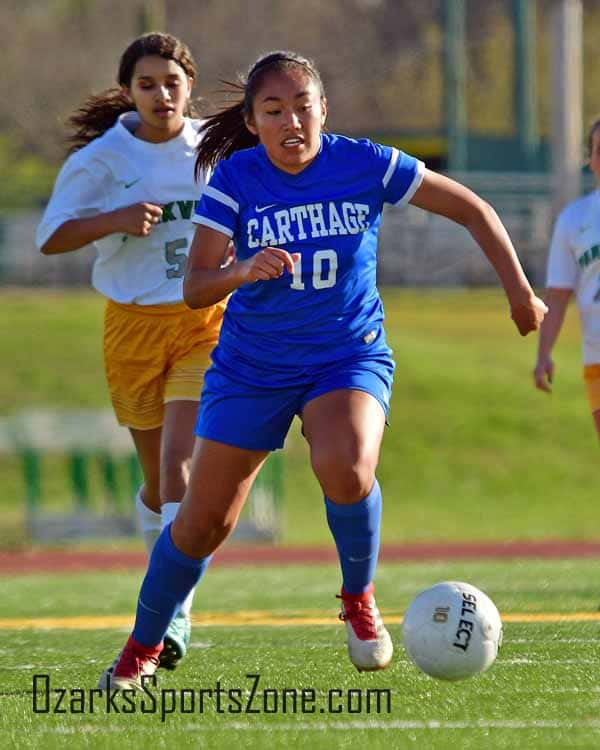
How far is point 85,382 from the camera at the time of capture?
2311cm

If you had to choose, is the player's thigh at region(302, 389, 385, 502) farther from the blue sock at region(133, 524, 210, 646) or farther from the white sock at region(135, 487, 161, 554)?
the white sock at region(135, 487, 161, 554)

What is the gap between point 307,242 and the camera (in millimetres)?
4852

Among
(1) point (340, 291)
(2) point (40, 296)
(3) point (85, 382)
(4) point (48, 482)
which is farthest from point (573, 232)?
(2) point (40, 296)

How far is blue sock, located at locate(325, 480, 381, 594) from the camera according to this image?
4.90 meters

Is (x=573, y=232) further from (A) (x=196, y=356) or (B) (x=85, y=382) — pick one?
(B) (x=85, y=382)

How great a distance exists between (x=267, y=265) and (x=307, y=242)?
364mm

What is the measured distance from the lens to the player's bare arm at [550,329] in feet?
23.9

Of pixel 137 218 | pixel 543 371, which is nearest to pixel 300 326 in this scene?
pixel 137 218

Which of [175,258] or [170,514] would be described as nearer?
[170,514]

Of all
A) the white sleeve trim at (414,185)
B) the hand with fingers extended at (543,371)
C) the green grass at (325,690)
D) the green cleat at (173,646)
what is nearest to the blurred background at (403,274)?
the white sleeve trim at (414,185)

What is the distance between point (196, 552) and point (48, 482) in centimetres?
1620

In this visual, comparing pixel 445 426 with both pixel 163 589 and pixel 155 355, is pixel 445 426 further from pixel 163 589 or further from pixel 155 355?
pixel 163 589

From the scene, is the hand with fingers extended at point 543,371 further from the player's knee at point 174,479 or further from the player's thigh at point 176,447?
the player's knee at point 174,479

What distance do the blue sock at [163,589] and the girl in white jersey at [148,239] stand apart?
3.06ft
